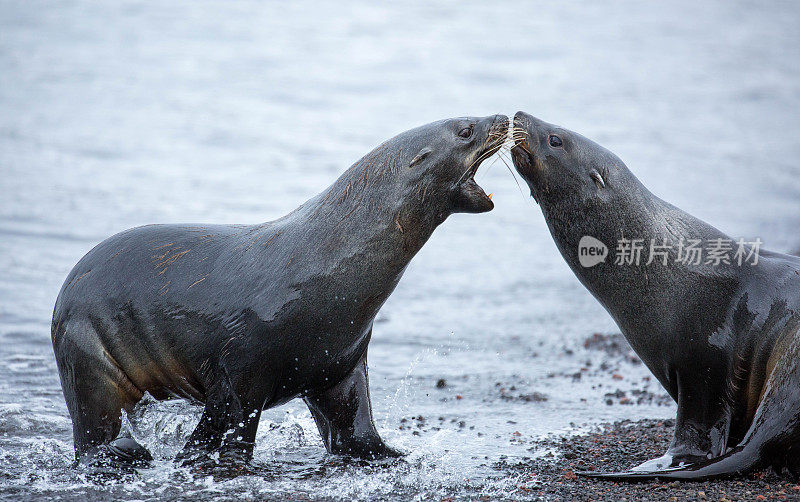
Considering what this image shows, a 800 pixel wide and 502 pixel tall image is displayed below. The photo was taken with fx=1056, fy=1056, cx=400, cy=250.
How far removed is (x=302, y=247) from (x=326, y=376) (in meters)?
0.84

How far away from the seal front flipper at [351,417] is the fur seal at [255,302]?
0.43 feet

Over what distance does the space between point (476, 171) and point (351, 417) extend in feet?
6.10

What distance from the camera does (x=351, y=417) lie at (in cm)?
711

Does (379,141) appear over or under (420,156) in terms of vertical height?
over

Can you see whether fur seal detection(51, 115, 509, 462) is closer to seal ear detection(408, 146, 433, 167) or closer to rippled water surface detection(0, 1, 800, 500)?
seal ear detection(408, 146, 433, 167)

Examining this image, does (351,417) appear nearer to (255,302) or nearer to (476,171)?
(255,302)

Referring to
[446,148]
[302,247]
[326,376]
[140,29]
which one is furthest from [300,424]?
[140,29]

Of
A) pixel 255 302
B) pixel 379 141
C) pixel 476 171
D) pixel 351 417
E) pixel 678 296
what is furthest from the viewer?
pixel 379 141

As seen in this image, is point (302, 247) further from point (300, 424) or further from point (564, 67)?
point (564, 67)

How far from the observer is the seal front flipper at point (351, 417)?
23.1ft

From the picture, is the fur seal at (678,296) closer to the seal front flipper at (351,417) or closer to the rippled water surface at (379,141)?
the rippled water surface at (379,141)

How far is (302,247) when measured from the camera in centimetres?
664

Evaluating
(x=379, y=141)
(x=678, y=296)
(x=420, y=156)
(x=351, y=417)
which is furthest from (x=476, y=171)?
(x=379, y=141)

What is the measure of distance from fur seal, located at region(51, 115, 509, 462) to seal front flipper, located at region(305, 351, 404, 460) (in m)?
0.13
